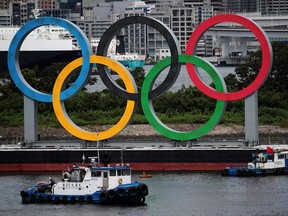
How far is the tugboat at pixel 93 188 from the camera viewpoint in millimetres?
63375

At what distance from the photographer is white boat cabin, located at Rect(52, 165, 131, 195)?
64.1 meters

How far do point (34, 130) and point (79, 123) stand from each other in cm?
1732

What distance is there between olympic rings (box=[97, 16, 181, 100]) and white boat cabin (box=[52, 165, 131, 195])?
38.0 feet

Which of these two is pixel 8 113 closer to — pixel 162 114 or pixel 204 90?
pixel 162 114

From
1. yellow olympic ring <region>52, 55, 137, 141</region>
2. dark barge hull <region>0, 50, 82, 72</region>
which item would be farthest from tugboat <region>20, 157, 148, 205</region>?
dark barge hull <region>0, 50, 82, 72</region>

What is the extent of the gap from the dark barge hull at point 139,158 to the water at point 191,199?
1.95m

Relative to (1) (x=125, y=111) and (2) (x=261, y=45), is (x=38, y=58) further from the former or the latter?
(2) (x=261, y=45)

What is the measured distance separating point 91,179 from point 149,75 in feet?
42.5

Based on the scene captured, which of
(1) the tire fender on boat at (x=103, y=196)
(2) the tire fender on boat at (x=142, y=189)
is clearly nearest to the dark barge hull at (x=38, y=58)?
(1) the tire fender on boat at (x=103, y=196)

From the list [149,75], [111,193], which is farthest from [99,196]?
[149,75]

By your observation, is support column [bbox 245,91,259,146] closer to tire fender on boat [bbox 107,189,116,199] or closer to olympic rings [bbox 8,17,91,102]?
olympic rings [bbox 8,17,91,102]

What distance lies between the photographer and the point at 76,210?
6266 centimetres

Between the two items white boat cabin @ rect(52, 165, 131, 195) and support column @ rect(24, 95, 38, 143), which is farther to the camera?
support column @ rect(24, 95, 38, 143)

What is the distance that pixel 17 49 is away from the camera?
77.7 m
